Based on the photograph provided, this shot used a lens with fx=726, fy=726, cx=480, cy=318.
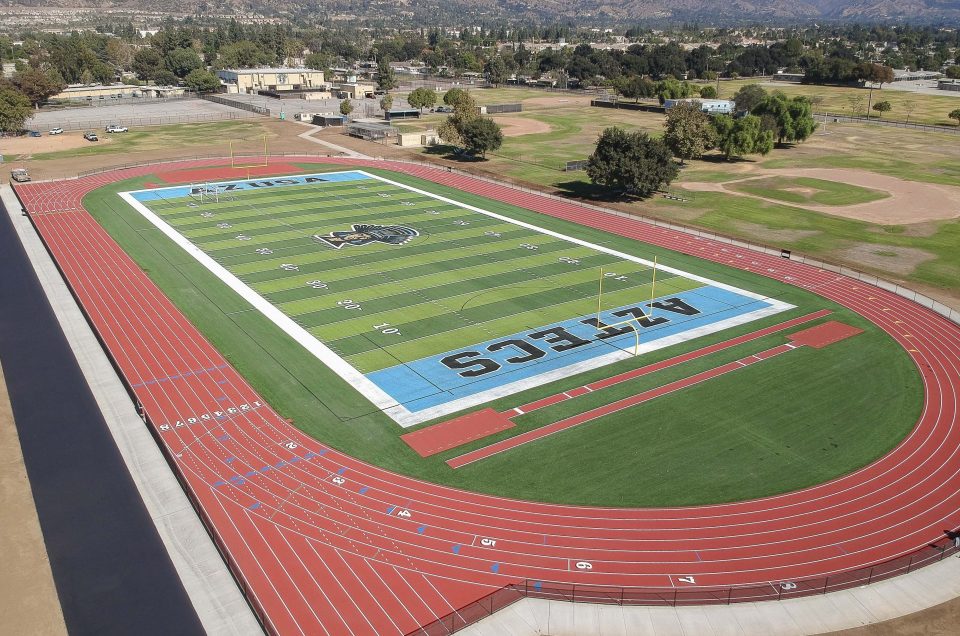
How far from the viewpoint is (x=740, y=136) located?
10762 cm

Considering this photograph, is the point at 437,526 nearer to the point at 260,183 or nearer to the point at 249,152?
the point at 260,183

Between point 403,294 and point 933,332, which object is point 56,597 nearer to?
point 403,294

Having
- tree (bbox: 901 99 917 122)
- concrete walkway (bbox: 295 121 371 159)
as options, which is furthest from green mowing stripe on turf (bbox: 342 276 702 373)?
tree (bbox: 901 99 917 122)

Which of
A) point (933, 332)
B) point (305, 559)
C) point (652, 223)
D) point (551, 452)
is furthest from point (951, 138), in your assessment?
point (305, 559)

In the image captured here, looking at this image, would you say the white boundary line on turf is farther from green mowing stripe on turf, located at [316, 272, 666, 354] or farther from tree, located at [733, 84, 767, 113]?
tree, located at [733, 84, 767, 113]

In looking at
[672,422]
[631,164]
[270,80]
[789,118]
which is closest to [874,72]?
[789,118]

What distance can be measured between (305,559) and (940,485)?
29.0 meters

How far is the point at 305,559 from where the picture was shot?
28.6m

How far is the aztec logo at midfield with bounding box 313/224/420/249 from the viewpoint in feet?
223

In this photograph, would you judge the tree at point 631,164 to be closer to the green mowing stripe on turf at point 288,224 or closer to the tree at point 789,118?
the green mowing stripe on turf at point 288,224

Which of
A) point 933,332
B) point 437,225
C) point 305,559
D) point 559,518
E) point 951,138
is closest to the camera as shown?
point 305,559

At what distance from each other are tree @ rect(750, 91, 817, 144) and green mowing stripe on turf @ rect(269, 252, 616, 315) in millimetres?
71973

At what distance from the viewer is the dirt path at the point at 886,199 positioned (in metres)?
80.8

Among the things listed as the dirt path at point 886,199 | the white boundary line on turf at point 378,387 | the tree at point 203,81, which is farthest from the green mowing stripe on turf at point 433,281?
the tree at point 203,81
